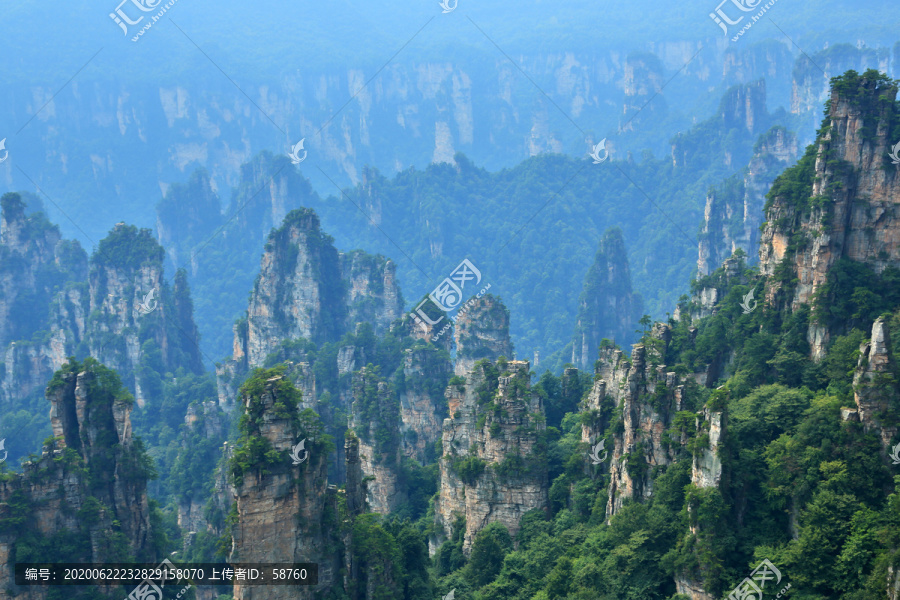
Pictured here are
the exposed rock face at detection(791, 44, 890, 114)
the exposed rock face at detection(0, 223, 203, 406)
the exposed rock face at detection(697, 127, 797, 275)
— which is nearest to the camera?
the exposed rock face at detection(0, 223, 203, 406)

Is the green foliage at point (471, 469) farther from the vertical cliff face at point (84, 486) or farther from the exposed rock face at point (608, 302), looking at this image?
the exposed rock face at point (608, 302)

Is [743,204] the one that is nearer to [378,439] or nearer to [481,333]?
[481,333]

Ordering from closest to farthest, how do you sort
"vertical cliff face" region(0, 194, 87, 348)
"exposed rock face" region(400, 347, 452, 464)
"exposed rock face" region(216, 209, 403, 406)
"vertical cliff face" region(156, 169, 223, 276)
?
"exposed rock face" region(400, 347, 452, 464)
"exposed rock face" region(216, 209, 403, 406)
"vertical cliff face" region(0, 194, 87, 348)
"vertical cliff face" region(156, 169, 223, 276)

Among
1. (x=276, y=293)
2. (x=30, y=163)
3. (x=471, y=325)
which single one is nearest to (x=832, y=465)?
(x=471, y=325)

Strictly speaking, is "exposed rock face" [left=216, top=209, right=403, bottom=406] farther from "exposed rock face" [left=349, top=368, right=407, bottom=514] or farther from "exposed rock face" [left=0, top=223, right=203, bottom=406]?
"exposed rock face" [left=349, top=368, right=407, bottom=514]

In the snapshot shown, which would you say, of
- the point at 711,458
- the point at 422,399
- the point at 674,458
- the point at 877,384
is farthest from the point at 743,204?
the point at 711,458

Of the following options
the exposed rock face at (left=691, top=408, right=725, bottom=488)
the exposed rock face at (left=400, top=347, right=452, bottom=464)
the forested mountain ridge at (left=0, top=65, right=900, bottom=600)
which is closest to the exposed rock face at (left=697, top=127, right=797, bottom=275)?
the exposed rock face at (left=400, top=347, right=452, bottom=464)
